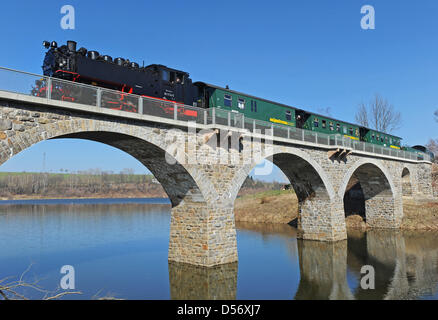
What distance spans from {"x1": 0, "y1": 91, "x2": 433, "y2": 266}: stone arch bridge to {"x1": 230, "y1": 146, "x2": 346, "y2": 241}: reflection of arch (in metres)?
0.08

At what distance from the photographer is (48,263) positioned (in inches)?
749

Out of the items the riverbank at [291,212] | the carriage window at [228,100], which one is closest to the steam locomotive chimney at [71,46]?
the carriage window at [228,100]

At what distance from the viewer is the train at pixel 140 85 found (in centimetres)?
1415

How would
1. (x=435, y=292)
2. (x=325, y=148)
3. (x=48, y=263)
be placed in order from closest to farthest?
(x=435, y=292) → (x=48, y=263) → (x=325, y=148)

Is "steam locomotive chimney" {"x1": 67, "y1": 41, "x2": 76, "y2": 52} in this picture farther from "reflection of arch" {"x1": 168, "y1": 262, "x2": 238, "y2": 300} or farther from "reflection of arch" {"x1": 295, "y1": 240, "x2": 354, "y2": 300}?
"reflection of arch" {"x1": 295, "y1": 240, "x2": 354, "y2": 300}

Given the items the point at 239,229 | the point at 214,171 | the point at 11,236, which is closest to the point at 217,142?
the point at 214,171

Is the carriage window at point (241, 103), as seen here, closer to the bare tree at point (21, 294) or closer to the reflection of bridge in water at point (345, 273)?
the reflection of bridge in water at point (345, 273)

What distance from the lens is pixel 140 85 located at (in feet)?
55.1

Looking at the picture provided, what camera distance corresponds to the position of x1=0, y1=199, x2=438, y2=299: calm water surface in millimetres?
14461

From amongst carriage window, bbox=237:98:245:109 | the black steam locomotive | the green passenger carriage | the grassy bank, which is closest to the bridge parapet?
the black steam locomotive

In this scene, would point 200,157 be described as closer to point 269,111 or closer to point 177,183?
point 177,183

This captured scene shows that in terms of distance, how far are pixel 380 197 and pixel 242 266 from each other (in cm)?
2206

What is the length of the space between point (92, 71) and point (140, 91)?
2546 millimetres
